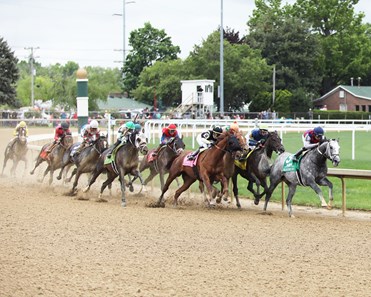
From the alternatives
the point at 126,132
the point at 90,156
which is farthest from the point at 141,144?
the point at 90,156

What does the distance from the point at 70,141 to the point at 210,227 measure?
8575 mm

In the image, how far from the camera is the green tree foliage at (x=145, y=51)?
8575 cm

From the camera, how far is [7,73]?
68.8m

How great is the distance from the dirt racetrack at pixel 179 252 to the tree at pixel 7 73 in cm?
5487

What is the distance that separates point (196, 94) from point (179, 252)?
171 feet

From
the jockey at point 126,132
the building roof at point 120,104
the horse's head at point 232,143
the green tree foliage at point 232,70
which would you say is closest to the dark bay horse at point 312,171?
the horse's head at point 232,143

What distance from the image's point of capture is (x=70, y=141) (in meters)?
19.9

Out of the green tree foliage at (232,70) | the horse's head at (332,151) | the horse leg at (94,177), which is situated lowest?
the horse leg at (94,177)

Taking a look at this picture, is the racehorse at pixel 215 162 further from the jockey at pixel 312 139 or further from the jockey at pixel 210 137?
the jockey at pixel 312 139

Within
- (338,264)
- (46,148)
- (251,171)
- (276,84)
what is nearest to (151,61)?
(276,84)

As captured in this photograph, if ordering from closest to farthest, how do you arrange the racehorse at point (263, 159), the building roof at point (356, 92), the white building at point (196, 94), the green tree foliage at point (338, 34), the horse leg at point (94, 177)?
the racehorse at point (263, 159) → the horse leg at point (94, 177) → the white building at point (196, 94) → the building roof at point (356, 92) → the green tree foliage at point (338, 34)

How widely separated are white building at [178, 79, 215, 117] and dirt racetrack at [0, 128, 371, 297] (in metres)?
46.7

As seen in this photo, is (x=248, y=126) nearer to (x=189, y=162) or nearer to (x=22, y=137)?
(x=22, y=137)

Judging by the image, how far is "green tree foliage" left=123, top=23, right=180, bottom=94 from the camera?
8575 cm
